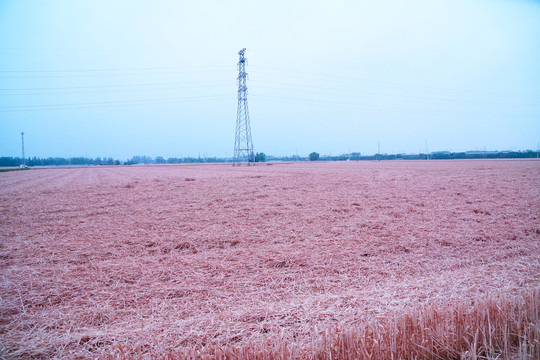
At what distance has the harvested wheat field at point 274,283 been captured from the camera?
2.64 metres

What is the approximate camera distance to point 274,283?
4.43 m

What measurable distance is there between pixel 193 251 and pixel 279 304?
2951 millimetres

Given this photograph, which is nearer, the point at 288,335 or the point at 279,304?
the point at 288,335

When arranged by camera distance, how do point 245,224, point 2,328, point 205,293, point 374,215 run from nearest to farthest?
point 2,328, point 205,293, point 245,224, point 374,215

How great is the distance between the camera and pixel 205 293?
4.11 meters

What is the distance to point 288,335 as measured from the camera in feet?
9.36

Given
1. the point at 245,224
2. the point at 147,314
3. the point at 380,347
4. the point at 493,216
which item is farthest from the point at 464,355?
the point at 493,216

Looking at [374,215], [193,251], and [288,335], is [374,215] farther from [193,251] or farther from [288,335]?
[288,335]

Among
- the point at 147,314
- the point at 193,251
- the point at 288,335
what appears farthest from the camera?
the point at 193,251

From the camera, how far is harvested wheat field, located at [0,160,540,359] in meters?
2.64

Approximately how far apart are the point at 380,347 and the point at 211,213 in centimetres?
777

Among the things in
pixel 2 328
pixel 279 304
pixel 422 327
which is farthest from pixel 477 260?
pixel 2 328

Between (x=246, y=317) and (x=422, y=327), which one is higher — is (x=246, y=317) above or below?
below

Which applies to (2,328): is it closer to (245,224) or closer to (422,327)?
(422,327)
